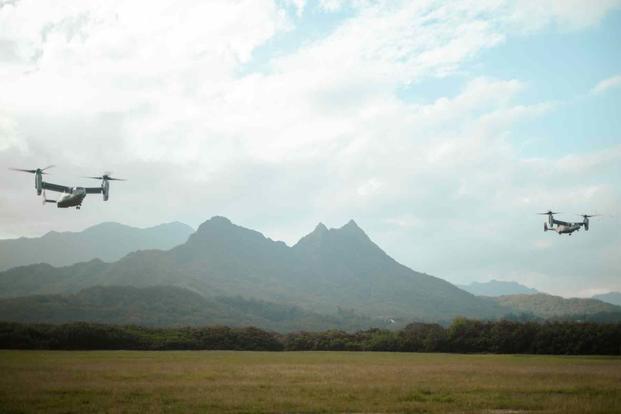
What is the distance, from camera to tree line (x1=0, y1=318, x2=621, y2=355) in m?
86.2

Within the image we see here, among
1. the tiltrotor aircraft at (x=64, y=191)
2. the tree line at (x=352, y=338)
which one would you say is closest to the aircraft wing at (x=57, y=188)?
the tiltrotor aircraft at (x=64, y=191)

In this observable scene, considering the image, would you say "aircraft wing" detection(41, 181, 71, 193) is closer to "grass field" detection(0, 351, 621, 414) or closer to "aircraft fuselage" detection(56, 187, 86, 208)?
"aircraft fuselage" detection(56, 187, 86, 208)

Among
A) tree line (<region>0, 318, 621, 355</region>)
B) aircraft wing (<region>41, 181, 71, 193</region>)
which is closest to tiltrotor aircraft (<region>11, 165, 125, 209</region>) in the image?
aircraft wing (<region>41, 181, 71, 193</region>)

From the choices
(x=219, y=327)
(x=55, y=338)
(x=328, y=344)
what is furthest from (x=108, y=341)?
(x=328, y=344)

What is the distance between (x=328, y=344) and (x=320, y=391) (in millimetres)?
76769

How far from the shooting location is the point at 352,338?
108 metres

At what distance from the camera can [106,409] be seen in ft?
78.0

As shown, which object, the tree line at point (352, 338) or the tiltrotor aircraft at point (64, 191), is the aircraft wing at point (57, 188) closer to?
the tiltrotor aircraft at point (64, 191)

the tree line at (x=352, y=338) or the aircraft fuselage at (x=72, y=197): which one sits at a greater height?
the aircraft fuselage at (x=72, y=197)

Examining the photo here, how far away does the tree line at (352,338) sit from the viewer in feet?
283

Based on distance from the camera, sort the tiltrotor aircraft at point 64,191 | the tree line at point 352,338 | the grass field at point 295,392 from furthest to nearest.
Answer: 1. the tree line at point 352,338
2. the tiltrotor aircraft at point 64,191
3. the grass field at point 295,392

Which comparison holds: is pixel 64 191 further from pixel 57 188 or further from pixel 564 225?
pixel 564 225

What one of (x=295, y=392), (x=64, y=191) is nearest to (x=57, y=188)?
(x=64, y=191)

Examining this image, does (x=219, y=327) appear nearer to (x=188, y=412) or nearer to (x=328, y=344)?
(x=328, y=344)
